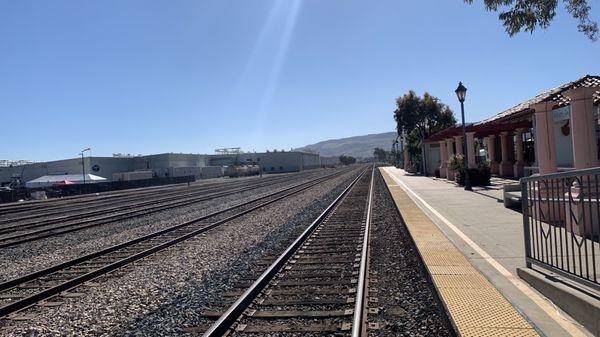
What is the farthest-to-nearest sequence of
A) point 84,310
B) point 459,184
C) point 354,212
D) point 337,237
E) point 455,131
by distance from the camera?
point 455,131 < point 459,184 < point 354,212 < point 337,237 < point 84,310

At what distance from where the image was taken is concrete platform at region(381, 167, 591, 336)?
5375mm

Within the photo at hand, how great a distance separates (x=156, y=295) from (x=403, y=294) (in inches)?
144

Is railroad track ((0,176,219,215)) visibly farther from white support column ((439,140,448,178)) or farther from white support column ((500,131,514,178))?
white support column ((500,131,514,178))

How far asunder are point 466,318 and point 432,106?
58.0 meters

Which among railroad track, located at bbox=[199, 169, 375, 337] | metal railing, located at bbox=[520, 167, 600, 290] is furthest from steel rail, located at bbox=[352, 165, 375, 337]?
metal railing, located at bbox=[520, 167, 600, 290]

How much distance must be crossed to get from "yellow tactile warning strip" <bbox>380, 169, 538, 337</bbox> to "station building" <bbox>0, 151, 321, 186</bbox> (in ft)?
290

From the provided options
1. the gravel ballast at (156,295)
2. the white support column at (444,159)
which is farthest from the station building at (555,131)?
the gravel ballast at (156,295)

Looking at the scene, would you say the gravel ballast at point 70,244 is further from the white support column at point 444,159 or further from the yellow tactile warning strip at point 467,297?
the white support column at point 444,159

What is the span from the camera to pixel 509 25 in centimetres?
829

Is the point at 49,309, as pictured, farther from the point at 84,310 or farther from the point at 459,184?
the point at 459,184

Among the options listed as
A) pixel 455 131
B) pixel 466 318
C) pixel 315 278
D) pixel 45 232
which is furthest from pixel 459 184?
pixel 466 318

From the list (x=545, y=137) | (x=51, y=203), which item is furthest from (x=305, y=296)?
(x=51, y=203)

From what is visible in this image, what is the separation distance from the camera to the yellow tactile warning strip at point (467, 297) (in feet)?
17.5

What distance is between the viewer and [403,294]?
745 cm
